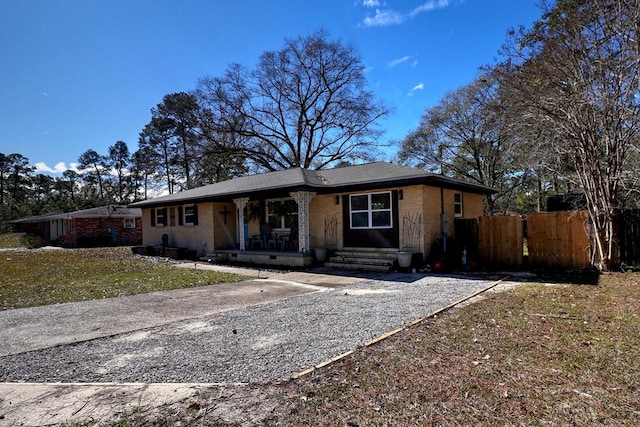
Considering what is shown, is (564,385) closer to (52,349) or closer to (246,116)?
(52,349)

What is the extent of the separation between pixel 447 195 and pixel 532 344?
353 inches

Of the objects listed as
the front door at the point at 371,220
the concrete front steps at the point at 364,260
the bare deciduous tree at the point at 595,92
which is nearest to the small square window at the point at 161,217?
the concrete front steps at the point at 364,260

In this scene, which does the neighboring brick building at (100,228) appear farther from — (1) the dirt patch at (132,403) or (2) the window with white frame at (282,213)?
(1) the dirt patch at (132,403)

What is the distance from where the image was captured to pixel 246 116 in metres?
28.5

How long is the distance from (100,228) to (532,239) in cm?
2885

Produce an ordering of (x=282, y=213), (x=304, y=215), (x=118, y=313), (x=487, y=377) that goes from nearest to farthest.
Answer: (x=487, y=377) → (x=118, y=313) → (x=304, y=215) → (x=282, y=213)

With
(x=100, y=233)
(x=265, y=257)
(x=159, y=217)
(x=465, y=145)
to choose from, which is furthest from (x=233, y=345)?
(x=100, y=233)

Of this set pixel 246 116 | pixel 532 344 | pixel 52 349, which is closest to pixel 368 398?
pixel 532 344

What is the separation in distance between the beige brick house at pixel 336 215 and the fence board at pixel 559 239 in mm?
2495

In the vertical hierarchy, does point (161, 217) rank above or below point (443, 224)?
above

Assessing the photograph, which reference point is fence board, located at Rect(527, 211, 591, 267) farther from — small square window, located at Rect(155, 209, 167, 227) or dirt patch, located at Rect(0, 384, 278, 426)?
small square window, located at Rect(155, 209, 167, 227)

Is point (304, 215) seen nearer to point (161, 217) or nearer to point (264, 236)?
point (264, 236)

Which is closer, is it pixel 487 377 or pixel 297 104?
pixel 487 377

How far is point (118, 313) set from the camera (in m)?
6.35
